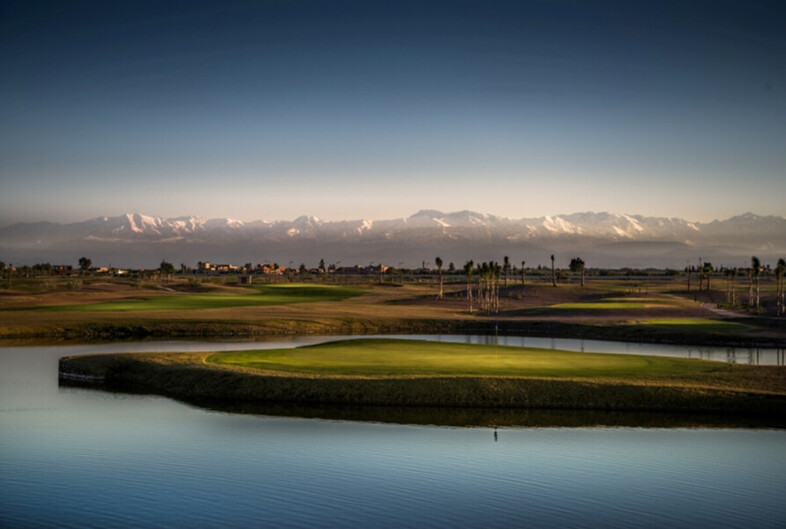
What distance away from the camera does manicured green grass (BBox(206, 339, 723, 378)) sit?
3866cm

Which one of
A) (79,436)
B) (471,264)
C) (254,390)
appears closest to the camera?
(79,436)

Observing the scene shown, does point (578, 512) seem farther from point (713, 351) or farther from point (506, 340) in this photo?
point (506, 340)

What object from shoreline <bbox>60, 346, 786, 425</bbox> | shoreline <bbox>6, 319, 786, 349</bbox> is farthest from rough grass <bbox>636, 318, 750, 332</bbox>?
shoreline <bbox>60, 346, 786, 425</bbox>

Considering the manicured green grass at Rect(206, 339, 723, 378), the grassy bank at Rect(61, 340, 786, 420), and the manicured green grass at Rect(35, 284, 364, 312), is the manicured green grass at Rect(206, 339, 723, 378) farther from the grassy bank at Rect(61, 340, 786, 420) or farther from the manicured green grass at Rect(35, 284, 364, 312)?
the manicured green grass at Rect(35, 284, 364, 312)

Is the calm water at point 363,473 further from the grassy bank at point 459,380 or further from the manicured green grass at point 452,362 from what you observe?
the manicured green grass at point 452,362

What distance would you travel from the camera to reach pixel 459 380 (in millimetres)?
35469

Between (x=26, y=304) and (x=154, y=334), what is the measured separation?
37.8 meters

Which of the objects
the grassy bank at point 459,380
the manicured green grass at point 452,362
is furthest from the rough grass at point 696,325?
the grassy bank at point 459,380

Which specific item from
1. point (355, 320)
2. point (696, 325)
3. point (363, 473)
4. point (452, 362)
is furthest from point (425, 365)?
point (696, 325)

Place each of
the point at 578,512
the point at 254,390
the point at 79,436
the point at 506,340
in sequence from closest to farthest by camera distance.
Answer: the point at 578,512 < the point at 79,436 < the point at 254,390 < the point at 506,340

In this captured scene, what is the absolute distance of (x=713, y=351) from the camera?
56719 mm

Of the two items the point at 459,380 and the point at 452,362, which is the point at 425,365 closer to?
the point at 452,362

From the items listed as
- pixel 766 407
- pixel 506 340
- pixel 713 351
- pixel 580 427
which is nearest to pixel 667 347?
pixel 713 351

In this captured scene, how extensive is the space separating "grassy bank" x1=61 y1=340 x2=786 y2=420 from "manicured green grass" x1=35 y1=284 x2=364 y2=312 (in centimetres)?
4974
